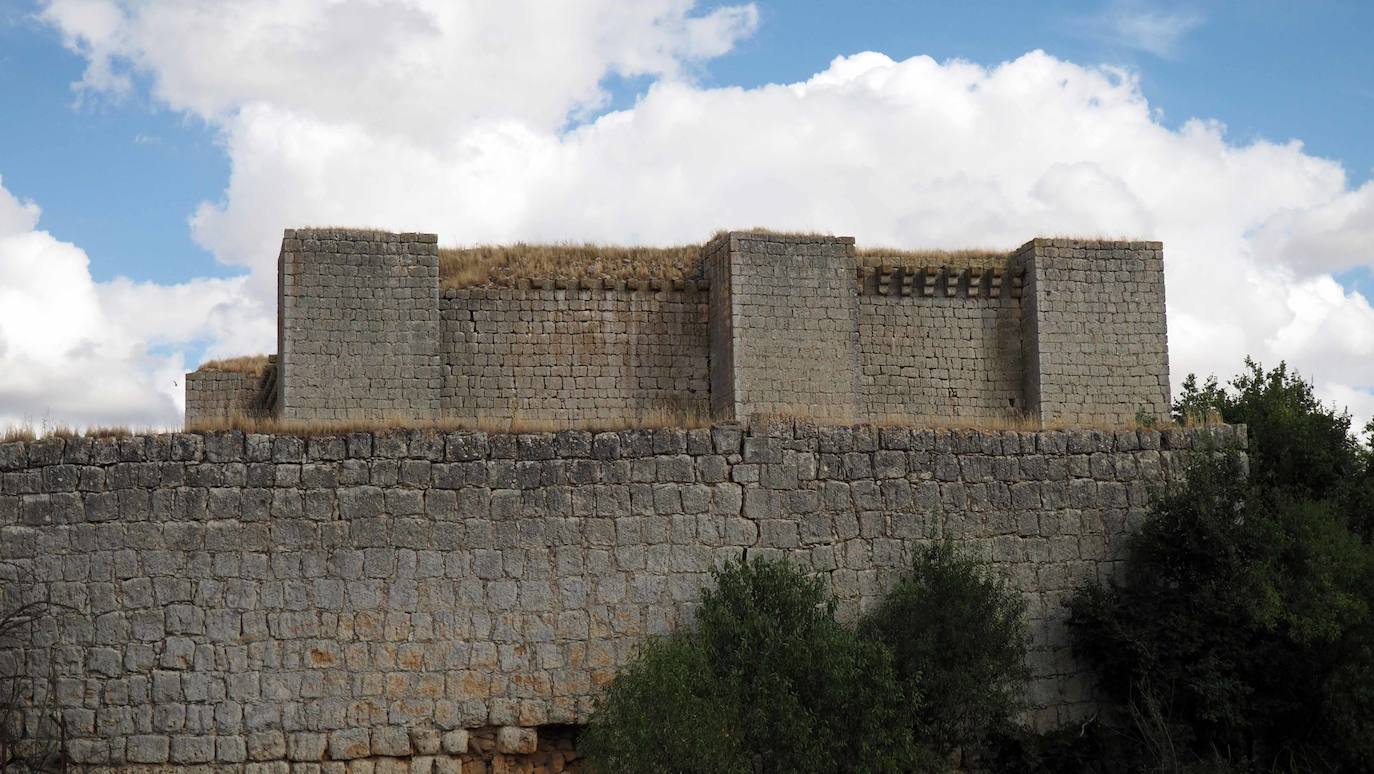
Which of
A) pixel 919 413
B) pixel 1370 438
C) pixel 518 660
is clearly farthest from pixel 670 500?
pixel 919 413

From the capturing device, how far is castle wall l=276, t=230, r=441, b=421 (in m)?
18.1

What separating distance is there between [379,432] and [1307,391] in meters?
10.8

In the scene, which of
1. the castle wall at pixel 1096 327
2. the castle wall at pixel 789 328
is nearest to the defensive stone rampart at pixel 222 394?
the castle wall at pixel 789 328

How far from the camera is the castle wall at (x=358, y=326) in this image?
18109 millimetres

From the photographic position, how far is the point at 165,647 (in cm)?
927

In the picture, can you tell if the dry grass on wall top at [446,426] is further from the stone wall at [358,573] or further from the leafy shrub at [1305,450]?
the leafy shrub at [1305,450]

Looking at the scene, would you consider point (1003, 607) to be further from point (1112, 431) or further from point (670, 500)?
point (670, 500)

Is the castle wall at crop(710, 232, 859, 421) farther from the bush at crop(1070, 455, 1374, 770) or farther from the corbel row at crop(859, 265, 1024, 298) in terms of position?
the bush at crop(1070, 455, 1374, 770)

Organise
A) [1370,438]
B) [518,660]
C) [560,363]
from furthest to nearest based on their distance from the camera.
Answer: [560,363] < [1370,438] < [518,660]

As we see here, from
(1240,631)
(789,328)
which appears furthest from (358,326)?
(1240,631)

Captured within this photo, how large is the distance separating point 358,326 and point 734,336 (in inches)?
205

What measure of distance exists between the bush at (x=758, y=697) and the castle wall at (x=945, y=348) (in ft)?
37.2

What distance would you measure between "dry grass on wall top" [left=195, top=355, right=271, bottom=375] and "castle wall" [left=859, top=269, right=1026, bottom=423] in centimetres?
931

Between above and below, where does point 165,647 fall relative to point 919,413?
below
